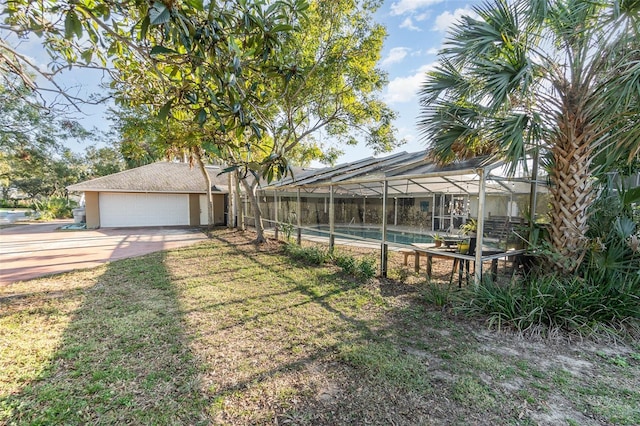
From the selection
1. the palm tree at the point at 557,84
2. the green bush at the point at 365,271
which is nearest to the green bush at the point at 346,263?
the green bush at the point at 365,271

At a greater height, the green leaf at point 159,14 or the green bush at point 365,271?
the green leaf at point 159,14

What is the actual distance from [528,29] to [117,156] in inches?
1274

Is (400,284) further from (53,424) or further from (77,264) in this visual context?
(77,264)

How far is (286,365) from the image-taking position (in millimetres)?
3211

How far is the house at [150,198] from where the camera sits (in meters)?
16.6

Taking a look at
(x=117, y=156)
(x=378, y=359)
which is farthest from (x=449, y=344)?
(x=117, y=156)

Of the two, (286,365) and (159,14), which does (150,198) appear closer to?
(286,365)

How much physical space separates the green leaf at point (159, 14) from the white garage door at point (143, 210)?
18748 millimetres

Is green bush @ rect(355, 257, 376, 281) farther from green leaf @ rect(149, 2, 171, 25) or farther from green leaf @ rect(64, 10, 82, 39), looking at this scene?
green leaf @ rect(64, 10, 82, 39)

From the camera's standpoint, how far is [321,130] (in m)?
11.4

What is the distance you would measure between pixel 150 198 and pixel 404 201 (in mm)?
15356

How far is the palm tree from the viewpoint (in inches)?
163

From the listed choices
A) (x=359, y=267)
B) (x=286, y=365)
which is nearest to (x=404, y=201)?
(x=359, y=267)

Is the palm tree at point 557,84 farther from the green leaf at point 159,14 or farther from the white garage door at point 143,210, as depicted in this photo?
the white garage door at point 143,210
